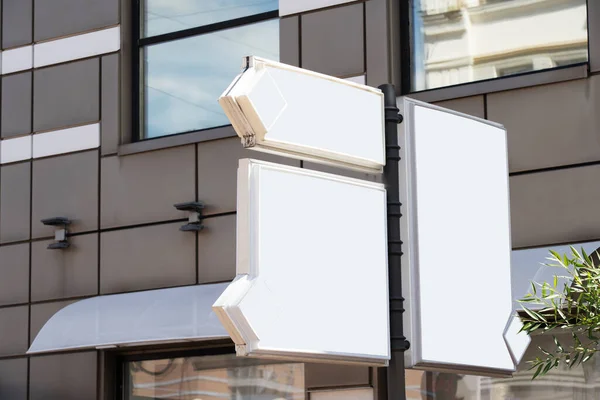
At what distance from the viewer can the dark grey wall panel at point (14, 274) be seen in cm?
1223

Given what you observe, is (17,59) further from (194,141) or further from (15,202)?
(194,141)

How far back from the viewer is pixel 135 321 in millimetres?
10805

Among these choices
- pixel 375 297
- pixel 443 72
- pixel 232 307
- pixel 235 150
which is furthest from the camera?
pixel 235 150

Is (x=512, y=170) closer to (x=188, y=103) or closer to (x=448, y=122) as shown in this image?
(x=188, y=103)

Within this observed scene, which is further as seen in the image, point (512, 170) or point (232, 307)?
point (512, 170)

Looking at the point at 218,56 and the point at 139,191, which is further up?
the point at 218,56

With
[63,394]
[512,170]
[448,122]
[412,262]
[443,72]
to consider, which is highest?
[443,72]

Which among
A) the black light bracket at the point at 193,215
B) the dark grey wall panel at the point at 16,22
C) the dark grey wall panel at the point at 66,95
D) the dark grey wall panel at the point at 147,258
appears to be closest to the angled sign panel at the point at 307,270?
the black light bracket at the point at 193,215

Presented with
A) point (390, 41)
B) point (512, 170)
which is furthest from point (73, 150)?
point (512, 170)

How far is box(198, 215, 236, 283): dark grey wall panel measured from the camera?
1095cm

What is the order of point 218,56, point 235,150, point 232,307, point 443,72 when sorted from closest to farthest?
point 232,307 → point 443,72 → point 235,150 → point 218,56

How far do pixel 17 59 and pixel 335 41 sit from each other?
13.1ft

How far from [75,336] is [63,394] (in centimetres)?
97

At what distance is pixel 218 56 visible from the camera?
11.8 m
